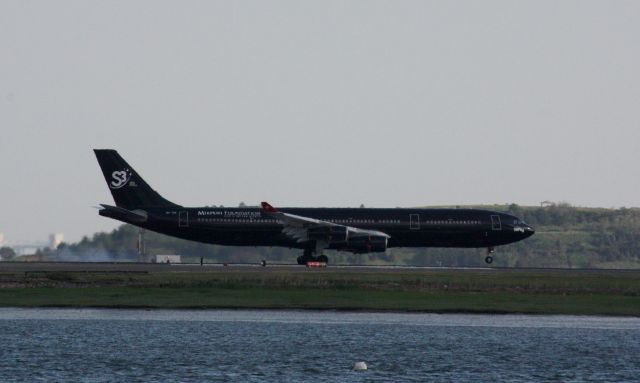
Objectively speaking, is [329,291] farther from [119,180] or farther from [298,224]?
[119,180]

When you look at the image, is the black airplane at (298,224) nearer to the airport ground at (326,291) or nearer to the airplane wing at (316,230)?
the airplane wing at (316,230)

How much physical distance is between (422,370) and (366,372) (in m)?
2.01

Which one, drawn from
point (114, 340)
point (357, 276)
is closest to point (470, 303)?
point (357, 276)

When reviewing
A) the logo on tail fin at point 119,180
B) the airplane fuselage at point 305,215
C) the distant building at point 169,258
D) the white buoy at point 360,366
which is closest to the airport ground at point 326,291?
the airplane fuselage at point 305,215

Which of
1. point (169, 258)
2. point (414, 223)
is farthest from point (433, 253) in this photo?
point (414, 223)

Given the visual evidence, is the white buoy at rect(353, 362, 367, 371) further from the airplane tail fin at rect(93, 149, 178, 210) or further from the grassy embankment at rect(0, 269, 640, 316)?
the airplane tail fin at rect(93, 149, 178, 210)

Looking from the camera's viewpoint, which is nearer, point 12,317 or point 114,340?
point 114,340

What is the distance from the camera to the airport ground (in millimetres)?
58531

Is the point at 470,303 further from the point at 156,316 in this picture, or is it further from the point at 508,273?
the point at 508,273

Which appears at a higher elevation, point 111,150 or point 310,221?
point 111,150

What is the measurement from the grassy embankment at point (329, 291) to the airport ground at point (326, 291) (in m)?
0.06

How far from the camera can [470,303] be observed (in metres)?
60.2

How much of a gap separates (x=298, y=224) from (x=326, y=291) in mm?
26843

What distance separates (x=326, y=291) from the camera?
65.3m
